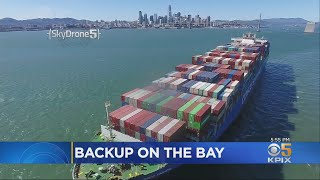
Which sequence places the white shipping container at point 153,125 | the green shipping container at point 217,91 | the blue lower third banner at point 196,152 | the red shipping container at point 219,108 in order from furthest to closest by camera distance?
the green shipping container at point 217,91 → the red shipping container at point 219,108 → the white shipping container at point 153,125 → the blue lower third banner at point 196,152

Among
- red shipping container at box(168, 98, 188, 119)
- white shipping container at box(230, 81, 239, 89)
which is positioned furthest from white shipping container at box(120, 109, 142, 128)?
white shipping container at box(230, 81, 239, 89)

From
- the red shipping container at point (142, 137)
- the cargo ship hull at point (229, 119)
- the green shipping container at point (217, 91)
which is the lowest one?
the cargo ship hull at point (229, 119)

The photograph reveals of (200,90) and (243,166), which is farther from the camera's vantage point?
(200,90)

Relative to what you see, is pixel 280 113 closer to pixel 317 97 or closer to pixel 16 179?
pixel 317 97

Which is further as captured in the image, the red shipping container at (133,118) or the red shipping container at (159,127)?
the red shipping container at (133,118)

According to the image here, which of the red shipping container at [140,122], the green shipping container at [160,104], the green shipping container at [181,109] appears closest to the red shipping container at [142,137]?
the red shipping container at [140,122]

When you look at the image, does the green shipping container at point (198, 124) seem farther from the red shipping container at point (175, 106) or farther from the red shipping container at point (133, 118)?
the red shipping container at point (133, 118)

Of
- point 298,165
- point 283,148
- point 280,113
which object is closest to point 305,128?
point 280,113

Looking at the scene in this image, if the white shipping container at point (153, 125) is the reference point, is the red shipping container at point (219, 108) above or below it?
above

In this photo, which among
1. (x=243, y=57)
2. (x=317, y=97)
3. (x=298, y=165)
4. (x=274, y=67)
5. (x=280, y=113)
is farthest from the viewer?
(x=274, y=67)

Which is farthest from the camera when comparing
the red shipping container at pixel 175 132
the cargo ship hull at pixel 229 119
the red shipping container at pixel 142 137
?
the red shipping container at pixel 142 137
